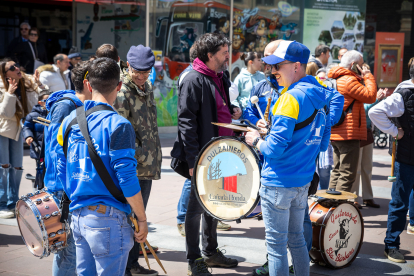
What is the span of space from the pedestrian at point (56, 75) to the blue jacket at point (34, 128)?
8.05 ft

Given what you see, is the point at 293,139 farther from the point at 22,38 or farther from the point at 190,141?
the point at 22,38

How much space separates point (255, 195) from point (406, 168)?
1.92 metres

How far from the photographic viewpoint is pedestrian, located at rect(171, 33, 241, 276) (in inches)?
162

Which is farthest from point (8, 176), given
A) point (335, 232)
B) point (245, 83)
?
point (335, 232)

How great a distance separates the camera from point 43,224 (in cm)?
310

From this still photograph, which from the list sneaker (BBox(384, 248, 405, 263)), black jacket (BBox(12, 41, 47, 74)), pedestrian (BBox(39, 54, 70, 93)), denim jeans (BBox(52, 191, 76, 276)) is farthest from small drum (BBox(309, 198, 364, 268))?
black jacket (BBox(12, 41, 47, 74))

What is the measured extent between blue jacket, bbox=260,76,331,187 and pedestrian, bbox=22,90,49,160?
3.46 m

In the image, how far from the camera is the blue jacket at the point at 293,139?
10.2ft

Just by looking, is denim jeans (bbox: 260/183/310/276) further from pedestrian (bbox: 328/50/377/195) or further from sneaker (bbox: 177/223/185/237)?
pedestrian (bbox: 328/50/377/195)

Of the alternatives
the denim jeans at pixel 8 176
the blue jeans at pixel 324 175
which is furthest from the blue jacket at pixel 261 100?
the denim jeans at pixel 8 176

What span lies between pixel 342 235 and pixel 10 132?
13.8 ft

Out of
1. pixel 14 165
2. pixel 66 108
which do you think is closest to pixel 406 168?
pixel 66 108

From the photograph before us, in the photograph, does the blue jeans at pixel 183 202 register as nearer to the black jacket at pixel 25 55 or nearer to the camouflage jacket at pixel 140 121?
the camouflage jacket at pixel 140 121

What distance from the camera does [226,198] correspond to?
3.74 m
